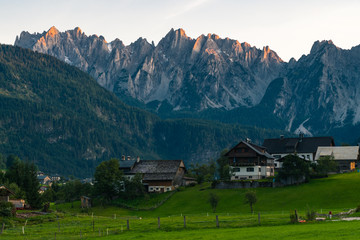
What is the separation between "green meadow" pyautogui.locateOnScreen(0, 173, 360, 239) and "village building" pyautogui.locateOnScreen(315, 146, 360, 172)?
1538cm

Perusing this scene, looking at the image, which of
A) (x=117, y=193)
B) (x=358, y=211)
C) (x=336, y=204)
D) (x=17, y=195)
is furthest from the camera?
(x=117, y=193)

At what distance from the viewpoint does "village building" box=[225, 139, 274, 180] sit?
14338 centimetres

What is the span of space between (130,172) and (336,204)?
Result: 72.7m

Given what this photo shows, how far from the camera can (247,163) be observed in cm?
14400

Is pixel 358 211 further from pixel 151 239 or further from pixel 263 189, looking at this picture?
pixel 263 189

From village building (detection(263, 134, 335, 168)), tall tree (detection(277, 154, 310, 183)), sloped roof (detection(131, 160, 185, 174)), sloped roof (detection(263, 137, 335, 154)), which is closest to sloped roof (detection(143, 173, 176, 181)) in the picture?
sloped roof (detection(131, 160, 185, 174))

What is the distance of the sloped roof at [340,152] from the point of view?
146262 mm

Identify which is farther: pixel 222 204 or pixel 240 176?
pixel 240 176

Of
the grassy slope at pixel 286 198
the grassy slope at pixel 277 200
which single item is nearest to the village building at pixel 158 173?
the grassy slope at pixel 277 200

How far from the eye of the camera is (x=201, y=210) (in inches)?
4318

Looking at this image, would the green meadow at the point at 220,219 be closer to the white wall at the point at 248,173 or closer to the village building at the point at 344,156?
the white wall at the point at 248,173


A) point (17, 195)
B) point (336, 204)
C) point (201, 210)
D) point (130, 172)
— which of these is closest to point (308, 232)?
point (336, 204)

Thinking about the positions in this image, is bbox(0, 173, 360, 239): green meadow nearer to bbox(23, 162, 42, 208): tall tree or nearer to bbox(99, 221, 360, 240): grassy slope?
bbox(99, 221, 360, 240): grassy slope

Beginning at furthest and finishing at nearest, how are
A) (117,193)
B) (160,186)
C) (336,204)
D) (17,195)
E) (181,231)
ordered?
(160,186)
(117,193)
(17,195)
(336,204)
(181,231)
